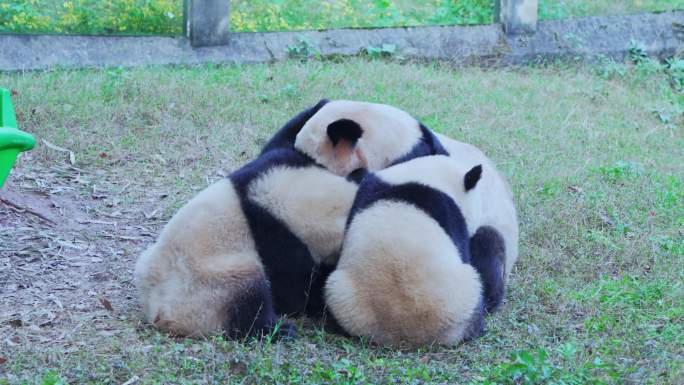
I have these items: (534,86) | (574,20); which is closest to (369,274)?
(534,86)

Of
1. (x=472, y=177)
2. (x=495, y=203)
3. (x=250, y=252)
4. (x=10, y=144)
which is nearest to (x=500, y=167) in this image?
(x=495, y=203)

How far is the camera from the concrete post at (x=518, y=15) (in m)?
9.50

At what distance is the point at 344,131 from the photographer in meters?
4.41

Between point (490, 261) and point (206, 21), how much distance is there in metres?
4.94

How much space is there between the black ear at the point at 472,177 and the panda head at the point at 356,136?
50cm

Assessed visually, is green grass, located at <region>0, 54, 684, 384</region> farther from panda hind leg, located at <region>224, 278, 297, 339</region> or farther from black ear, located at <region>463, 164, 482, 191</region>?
black ear, located at <region>463, 164, 482, 191</region>

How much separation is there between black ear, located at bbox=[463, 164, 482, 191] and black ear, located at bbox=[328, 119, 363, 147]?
600mm

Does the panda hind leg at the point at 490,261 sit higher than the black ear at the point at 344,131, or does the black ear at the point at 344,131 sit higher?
the black ear at the point at 344,131

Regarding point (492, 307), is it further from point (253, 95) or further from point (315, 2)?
point (315, 2)

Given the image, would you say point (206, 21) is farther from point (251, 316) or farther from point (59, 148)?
point (251, 316)

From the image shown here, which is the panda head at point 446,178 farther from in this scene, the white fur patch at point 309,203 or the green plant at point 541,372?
the green plant at point 541,372

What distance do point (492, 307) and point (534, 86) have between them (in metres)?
4.71

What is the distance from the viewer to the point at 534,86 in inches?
343

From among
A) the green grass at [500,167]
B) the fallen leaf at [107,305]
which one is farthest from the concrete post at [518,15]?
the fallen leaf at [107,305]
